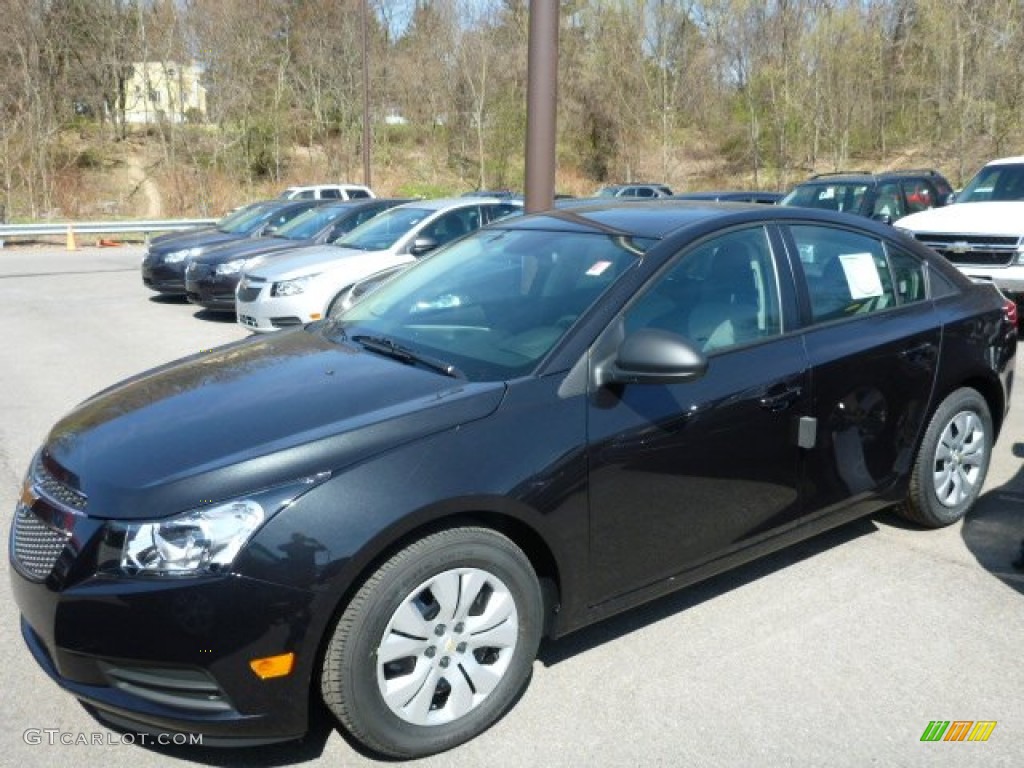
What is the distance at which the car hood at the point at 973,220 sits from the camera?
9.67 metres

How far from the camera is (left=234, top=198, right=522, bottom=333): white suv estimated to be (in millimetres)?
9797

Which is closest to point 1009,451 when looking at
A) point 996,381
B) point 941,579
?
point 996,381

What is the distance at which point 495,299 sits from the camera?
12.4 feet

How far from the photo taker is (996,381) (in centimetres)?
478

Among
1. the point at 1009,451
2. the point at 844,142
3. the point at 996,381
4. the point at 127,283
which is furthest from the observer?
the point at 844,142

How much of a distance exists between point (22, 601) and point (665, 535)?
7.01ft

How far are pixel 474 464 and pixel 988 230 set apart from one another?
869 centimetres

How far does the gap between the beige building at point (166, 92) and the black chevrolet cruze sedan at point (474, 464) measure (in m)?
39.3

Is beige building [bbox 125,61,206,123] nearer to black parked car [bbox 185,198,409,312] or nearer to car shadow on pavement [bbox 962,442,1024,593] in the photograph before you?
black parked car [bbox 185,198,409,312]

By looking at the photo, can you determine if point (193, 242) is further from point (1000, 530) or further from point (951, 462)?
point (1000, 530)

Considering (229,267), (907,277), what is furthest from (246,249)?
(907,277)

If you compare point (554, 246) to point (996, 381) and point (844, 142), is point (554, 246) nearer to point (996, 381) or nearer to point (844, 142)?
point (996, 381)

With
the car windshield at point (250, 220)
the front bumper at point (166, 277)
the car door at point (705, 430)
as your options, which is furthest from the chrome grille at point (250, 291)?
the car door at point (705, 430)

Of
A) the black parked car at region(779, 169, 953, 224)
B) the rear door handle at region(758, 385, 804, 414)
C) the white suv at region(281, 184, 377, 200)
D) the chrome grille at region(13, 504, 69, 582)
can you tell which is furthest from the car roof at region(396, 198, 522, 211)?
the white suv at region(281, 184, 377, 200)
